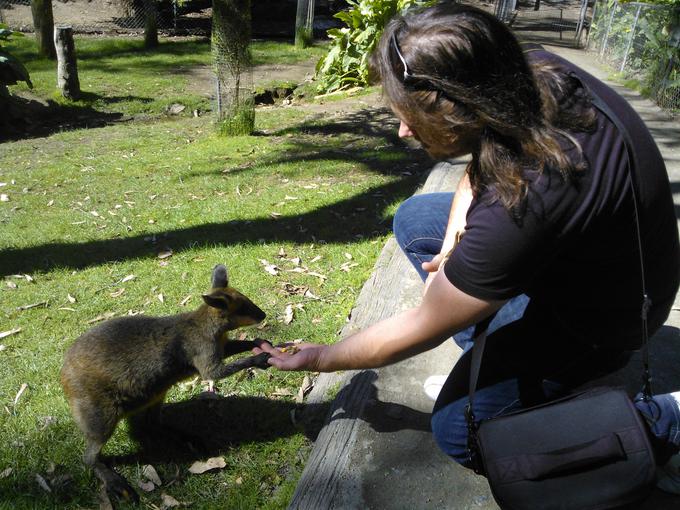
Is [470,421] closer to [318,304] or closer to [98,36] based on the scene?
[318,304]

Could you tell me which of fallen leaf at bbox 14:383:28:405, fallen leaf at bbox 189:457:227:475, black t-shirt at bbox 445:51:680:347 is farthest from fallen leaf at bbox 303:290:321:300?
→ black t-shirt at bbox 445:51:680:347

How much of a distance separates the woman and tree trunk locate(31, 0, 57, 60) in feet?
39.6

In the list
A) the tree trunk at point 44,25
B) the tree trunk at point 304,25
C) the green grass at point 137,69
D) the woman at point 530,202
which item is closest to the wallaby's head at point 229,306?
the woman at point 530,202

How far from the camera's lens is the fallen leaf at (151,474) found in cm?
255

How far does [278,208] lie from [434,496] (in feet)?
11.7

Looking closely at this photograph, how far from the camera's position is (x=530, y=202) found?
5.20 feet

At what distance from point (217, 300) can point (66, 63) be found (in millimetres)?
8590

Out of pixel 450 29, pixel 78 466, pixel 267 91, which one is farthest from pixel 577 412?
pixel 267 91

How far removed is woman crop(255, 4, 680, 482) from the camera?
63.2 inches

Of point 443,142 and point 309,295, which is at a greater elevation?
point 443,142

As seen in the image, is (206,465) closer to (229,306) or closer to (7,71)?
(229,306)

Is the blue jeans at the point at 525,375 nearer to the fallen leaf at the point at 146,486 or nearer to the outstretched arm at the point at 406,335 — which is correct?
the outstretched arm at the point at 406,335

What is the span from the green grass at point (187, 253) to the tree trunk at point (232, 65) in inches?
13.9

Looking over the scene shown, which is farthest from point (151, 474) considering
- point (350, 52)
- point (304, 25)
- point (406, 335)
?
point (304, 25)
